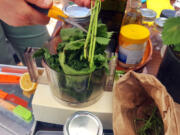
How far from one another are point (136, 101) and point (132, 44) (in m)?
0.15

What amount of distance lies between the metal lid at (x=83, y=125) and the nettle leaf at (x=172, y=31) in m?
0.21

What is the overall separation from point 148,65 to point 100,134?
328 mm

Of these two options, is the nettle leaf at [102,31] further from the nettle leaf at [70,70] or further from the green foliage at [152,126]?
the green foliage at [152,126]

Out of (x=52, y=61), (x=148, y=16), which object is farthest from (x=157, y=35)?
(x=52, y=61)

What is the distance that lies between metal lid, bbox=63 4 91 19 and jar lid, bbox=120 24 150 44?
0.36 ft

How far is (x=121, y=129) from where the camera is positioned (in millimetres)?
364

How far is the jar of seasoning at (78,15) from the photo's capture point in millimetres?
470

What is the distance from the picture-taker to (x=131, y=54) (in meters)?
0.49

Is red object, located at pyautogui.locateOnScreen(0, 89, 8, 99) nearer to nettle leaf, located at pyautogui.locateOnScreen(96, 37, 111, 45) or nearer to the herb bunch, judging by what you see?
the herb bunch

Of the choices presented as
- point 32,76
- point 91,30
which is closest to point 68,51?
point 91,30

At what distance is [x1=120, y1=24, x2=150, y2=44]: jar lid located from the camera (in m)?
0.46

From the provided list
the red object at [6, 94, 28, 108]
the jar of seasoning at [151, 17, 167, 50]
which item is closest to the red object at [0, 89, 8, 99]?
the red object at [6, 94, 28, 108]

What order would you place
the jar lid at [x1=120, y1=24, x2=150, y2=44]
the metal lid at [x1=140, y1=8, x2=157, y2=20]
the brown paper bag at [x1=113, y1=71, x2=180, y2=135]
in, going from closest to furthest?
the brown paper bag at [x1=113, y1=71, x2=180, y2=135] < the jar lid at [x1=120, y1=24, x2=150, y2=44] < the metal lid at [x1=140, y1=8, x2=157, y2=20]

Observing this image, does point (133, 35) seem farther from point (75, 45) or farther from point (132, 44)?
point (75, 45)
